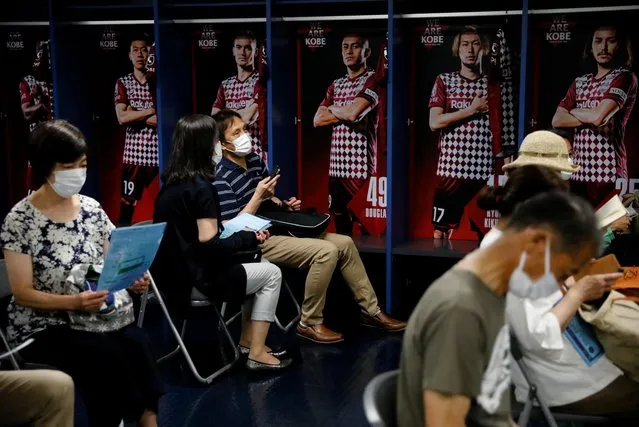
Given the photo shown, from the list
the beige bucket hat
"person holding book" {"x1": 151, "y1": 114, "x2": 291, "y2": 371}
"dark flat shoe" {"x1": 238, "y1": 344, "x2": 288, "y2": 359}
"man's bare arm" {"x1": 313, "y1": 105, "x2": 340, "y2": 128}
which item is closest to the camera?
the beige bucket hat

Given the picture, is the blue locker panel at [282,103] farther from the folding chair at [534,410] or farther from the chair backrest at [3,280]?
the folding chair at [534,410]

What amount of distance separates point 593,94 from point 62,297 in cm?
346

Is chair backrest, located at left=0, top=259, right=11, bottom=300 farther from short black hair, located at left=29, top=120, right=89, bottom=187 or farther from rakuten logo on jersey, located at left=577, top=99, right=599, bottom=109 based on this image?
rakuten logo on jersey, located at left=577, top=99, right=599, bottom=109

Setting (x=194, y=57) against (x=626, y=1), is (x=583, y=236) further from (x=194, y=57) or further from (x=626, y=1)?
(x=194, y=57)

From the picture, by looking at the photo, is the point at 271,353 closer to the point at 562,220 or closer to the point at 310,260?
the point at 310,260

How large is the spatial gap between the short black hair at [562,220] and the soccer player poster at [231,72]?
3.77 m

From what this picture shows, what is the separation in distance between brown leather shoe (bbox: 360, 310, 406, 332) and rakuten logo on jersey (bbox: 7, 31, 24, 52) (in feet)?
11.0

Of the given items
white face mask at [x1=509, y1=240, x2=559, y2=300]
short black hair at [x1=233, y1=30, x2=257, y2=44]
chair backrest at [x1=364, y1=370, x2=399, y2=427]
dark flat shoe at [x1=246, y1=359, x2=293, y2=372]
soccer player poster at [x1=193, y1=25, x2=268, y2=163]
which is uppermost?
short black hair at [x1=233, y1=30, x2=257, y2=44]

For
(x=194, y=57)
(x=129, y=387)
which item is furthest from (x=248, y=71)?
(x=129, y=387)

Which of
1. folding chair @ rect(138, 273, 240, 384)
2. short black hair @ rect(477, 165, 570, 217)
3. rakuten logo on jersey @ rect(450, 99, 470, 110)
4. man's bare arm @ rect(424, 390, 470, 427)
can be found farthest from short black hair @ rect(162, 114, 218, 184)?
man's bare arm @ rect(424, 390, 470, 427)

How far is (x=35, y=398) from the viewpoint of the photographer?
2529 mm

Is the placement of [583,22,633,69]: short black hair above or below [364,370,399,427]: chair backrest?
above

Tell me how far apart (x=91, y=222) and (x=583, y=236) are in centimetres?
198

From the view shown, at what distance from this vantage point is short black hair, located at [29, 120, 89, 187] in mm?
2898
